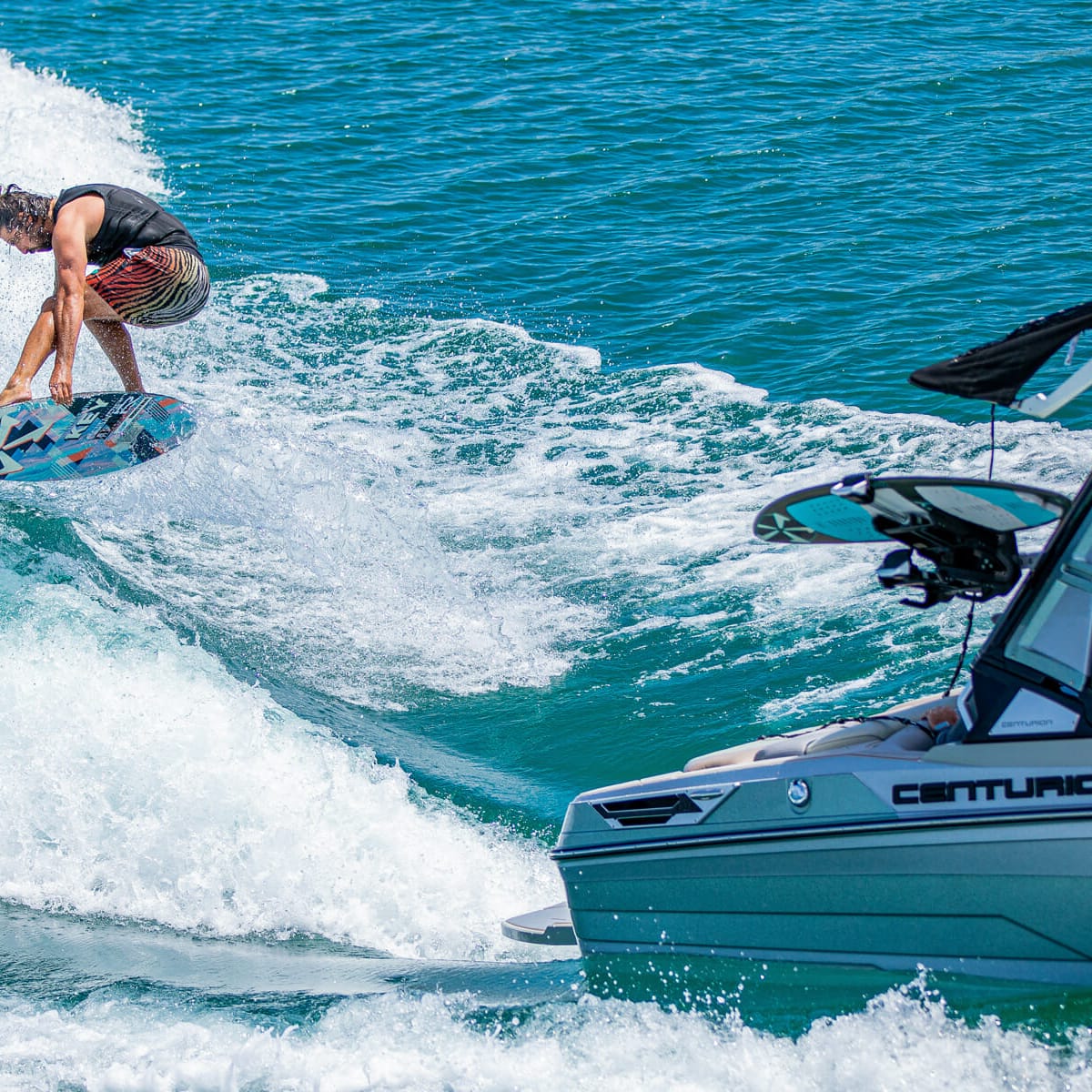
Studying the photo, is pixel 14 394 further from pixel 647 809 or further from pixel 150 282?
pixel 647 809

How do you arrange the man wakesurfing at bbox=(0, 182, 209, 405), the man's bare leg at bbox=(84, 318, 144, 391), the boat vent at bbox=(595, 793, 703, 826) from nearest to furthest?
the boat vent at bbox=(595, 793, 703, 826), the man wakesurfing at bbox=(0, 182, 209, 405), the man's bare leg at bbox=(84, 318, 144, 391)

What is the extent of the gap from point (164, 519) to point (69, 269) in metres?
2.28

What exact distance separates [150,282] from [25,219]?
0.82 meters

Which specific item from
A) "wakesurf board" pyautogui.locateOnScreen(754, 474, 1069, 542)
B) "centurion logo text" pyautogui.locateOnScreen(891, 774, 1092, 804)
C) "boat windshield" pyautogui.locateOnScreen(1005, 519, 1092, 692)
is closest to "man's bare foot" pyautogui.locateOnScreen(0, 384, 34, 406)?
"wakesurf board" pyautogui.locateOnScreen(754, 474, 1069, 542)

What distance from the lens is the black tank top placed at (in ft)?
25.1

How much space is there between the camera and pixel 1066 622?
3.71 m

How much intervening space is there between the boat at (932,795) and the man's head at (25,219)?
15.7ft

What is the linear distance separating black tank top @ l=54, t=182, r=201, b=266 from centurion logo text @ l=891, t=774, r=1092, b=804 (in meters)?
5.63

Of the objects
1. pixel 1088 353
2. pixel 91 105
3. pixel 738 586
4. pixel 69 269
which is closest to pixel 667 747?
Result: pixel 738 586

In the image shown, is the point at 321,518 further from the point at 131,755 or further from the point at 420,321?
the point at 420,321

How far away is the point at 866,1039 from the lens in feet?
12.8

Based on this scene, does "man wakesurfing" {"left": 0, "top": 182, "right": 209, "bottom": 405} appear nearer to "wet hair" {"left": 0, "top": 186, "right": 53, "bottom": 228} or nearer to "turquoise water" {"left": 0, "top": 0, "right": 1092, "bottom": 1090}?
"wet hair" {"left": 0, "top": 186, "right": 53, "bottom": 228}

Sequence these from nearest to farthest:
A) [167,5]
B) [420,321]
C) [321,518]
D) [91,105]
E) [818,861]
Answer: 1. [818,861]
2. [321,518]
3. [420,321]
4. [91,105]
5. [167,5]

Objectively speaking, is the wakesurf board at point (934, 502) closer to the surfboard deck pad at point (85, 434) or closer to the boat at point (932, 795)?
the boat at point (932, 795)
